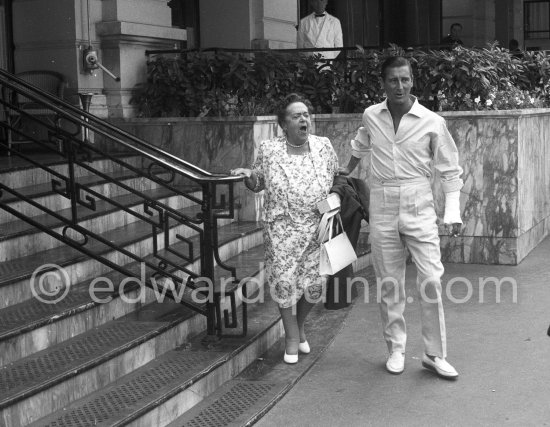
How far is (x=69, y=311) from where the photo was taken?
588 cm

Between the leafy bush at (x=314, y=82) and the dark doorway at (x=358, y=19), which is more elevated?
the dark doorway at (x=358, y=19)

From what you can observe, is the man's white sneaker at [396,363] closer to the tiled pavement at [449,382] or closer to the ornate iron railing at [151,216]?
the tiled pavement at [449,382]

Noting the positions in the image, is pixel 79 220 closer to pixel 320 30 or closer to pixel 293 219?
pixel 293 219

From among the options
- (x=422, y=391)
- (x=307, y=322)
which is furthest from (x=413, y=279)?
(x=422, y=391)

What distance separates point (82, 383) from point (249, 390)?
1142 millimetres

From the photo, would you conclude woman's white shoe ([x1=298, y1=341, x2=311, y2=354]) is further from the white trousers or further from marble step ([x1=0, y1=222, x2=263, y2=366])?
marble step ([x1=0, y1=222, x2=263, y2=366])

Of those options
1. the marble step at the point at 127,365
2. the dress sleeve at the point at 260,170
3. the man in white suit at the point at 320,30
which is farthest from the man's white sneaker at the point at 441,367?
the man in white suit at the point at 320,30

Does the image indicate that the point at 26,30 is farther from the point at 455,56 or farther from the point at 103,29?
the point at 455,56

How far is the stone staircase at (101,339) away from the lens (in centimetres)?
512

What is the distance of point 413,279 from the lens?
9.42m

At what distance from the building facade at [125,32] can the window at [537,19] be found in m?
10.6

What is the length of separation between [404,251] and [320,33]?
6.48m

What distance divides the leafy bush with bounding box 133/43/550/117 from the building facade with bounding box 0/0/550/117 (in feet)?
1.00

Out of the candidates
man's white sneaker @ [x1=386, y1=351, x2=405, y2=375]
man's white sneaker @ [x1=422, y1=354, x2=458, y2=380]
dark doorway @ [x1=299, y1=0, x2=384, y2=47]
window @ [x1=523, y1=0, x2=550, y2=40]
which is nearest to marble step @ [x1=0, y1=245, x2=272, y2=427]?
man's white sneaker @ [x1=386, y1=351, x2=405, y2=375]
